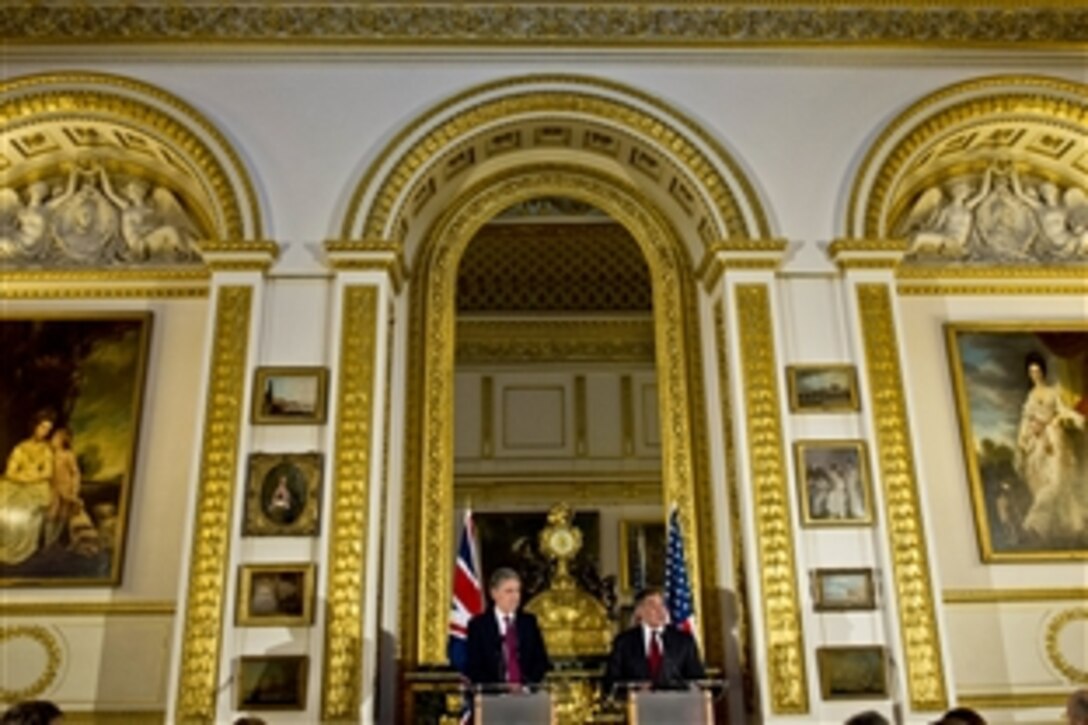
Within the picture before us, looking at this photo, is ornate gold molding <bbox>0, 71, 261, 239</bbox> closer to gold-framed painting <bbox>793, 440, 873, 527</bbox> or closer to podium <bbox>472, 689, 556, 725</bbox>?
podium <bbox>472, 689, 556, 725</bbox>

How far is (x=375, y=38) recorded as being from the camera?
10.2 meters

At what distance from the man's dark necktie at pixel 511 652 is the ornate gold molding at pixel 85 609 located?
3.56 metres

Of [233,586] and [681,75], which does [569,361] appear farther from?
[233,586]

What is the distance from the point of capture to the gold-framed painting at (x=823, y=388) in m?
9.16

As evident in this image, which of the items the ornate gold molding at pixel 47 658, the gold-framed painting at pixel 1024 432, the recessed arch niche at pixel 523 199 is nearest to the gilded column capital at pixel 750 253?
the recessed arch niche at pixel 523 199

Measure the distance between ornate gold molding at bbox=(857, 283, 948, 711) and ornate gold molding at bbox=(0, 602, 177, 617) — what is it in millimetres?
6553

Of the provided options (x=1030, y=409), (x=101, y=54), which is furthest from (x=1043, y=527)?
(x=101, y=54)

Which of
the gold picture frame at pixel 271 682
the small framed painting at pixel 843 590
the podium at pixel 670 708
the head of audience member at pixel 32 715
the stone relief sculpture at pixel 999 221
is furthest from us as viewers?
the stone relief sculpture at pixel 999 221

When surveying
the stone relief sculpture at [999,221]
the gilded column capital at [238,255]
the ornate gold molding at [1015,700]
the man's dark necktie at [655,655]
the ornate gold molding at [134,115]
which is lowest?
the ornate gold molding at [1015,700]

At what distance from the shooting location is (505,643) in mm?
7445

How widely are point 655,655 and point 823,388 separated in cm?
311

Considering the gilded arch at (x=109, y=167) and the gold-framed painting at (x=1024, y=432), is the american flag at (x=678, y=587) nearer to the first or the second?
the gold-framed painting at (x=1024, y=432)

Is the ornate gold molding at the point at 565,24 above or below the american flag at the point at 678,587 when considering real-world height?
above

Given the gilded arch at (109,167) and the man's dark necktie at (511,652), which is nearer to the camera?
the man's dark necktie at (511,652)
